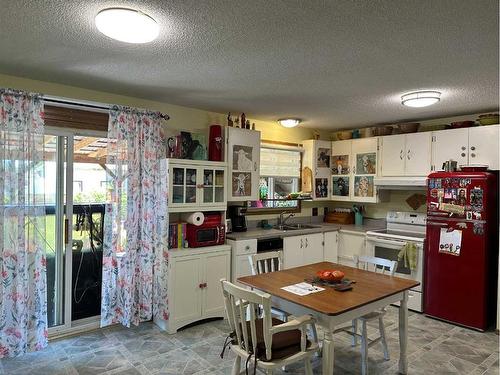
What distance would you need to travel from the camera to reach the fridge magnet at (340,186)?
5.19 metres

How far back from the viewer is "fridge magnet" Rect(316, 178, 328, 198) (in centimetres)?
521

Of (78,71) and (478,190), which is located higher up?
(78,71)

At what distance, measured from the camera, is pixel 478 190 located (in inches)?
137

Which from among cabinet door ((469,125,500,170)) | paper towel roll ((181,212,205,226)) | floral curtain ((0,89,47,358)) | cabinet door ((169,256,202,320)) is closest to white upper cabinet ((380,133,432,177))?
cabinet door ((469,125,500,170))

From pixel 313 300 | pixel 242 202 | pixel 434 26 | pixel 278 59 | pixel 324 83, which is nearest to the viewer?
pixel 434 26

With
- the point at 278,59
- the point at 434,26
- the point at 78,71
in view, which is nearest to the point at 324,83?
the point at 278,59

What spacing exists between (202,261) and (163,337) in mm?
803

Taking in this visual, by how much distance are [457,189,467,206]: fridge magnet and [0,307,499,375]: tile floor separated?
1.31m

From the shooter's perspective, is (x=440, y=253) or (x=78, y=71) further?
(x=440, y=253)

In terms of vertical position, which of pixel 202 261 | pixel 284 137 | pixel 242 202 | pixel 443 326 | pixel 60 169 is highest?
pixel 284 137

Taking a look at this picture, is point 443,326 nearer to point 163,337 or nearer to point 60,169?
point 163,337

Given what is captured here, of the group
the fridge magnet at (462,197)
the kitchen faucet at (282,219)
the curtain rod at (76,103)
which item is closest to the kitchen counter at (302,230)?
the kitchen faucet at (282,219)

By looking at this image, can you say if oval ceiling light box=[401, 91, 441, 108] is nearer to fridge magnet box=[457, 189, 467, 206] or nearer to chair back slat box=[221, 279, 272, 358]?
fridge magnet box=[457, 189, 467, 206]

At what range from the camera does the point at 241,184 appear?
4.19 m
